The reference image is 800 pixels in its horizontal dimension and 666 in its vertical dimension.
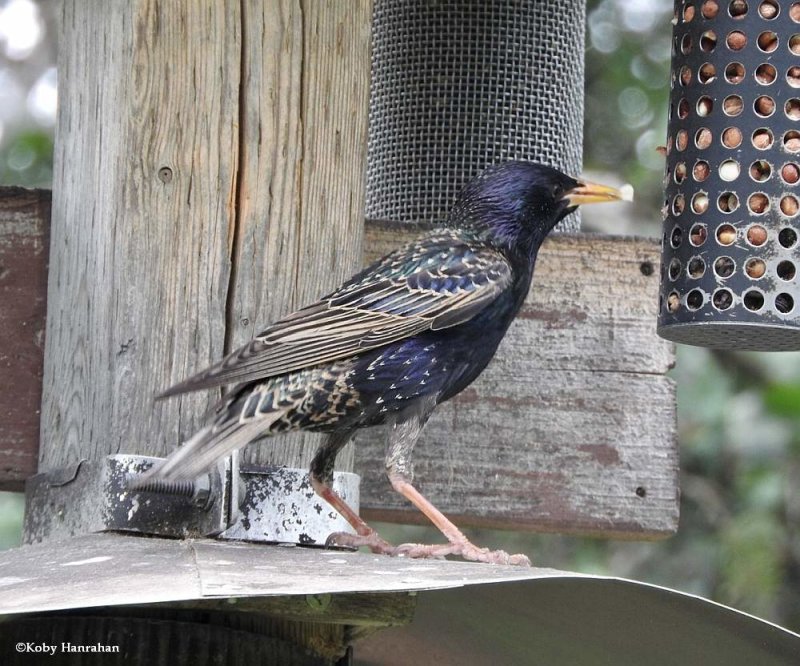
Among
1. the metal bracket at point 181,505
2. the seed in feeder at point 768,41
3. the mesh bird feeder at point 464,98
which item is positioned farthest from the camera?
the mesh bird feeder at point 464,98

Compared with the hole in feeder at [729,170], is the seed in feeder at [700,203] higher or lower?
lower

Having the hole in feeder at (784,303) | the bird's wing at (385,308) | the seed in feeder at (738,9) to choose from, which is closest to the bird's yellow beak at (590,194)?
the bird's wing at (385,308)

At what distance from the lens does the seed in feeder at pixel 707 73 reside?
330 centimetres

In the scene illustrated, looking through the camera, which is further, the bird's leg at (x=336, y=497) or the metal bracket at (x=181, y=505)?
the bird's leg at (x=336, y=497)

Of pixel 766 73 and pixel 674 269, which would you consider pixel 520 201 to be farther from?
pixel 766 73

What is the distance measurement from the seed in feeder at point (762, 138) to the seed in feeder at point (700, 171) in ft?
0.37

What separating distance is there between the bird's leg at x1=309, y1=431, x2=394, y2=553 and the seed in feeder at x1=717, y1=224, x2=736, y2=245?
0.94 meters

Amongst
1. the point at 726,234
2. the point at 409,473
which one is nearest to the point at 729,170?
the point at 726,234

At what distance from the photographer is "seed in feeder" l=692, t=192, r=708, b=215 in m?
3.28

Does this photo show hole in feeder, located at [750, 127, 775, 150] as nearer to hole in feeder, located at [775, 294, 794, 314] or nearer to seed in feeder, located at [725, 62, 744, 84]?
seed in feeder, located at [725, 62, 744, 84]

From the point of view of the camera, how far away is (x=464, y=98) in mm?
4465

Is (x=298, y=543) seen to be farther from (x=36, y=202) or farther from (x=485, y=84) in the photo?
(x=485, y=84)

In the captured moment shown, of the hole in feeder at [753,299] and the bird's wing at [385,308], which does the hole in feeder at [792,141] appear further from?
the bird's wing at [385,308]

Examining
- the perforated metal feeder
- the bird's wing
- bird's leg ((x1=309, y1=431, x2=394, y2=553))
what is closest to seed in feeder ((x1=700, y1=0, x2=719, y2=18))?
the perforated metal feeder
